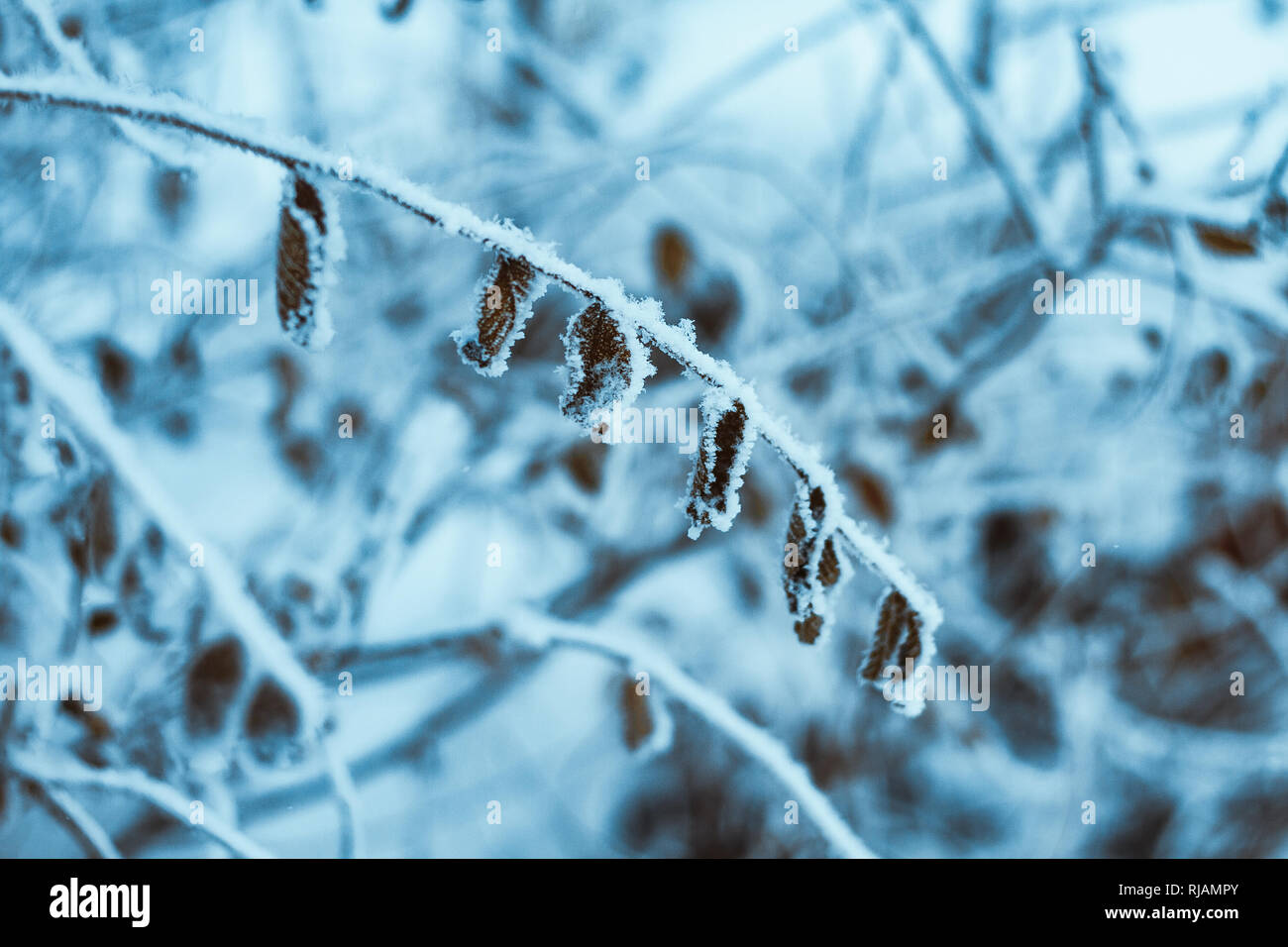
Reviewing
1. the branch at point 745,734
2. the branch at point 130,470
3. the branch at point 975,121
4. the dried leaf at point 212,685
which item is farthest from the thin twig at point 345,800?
the branch at point 975,121

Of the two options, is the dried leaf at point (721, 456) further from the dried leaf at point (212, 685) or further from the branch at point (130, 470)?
the dried leaf at point (212, 685)

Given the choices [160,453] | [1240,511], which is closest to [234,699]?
[160,453]

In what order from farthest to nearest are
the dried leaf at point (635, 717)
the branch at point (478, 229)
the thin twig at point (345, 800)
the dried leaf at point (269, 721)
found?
the dried leaf at point (269, 721), the dried leaf at point (635, 717), the thin twig at point (345, 800), the branch at point (478, 229)

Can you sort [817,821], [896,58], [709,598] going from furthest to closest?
[709,598], [896,58], [817,821]

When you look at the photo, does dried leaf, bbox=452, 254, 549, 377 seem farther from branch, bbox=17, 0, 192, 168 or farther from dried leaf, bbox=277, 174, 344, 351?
branch, bbox=17, 0, 192, 168

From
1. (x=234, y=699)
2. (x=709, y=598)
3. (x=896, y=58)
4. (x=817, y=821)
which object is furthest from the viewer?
(x=709, y=598)
